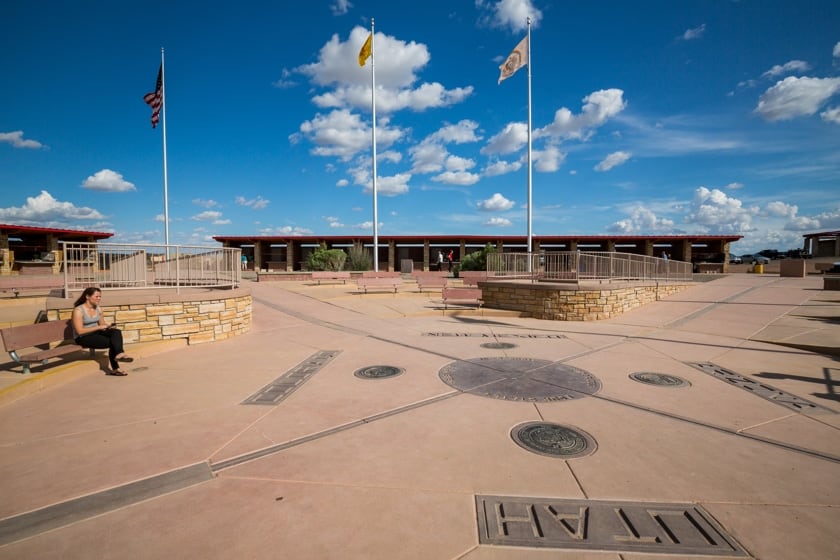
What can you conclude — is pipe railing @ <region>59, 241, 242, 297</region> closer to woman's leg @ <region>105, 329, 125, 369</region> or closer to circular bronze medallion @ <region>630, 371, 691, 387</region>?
woman's leg @ <region>105, 329, 125, 369</region>

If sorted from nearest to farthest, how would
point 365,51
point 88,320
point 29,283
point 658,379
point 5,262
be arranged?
point 658,379, point 88,320, point 29,283, point 365,51, point 5,262

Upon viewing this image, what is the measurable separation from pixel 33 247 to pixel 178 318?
3518cm

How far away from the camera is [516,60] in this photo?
19.3 m

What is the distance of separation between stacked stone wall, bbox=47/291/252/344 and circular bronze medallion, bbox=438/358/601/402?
5.20 m

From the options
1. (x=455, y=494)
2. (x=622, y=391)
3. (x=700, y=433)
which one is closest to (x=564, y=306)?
(x=622, y=391)

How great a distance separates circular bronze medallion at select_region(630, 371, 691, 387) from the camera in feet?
17.5

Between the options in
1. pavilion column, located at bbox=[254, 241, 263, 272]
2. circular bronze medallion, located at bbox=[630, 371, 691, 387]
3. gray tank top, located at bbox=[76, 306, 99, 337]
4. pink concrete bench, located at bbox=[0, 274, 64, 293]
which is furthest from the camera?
pavilion column, located at bbox=[254, 241, 263, 272]

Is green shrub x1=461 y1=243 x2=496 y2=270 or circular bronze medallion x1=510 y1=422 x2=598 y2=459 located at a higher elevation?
green shrub x1=461 y1=243 x2=496 y2=270

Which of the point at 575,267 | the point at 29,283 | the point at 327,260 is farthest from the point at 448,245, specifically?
the point at 29,283

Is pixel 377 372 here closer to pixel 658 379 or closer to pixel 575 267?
pixel 658 379

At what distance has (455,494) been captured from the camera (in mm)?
2816

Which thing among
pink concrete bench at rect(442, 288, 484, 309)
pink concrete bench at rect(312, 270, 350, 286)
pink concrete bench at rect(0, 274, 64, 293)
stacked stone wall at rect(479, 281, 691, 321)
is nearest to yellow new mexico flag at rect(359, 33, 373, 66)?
pink concrete bench at rect(312, 270, 350, 286)

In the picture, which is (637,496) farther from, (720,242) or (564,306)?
(720,242)

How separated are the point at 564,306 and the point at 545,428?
7.67 m
